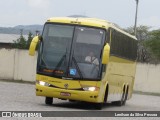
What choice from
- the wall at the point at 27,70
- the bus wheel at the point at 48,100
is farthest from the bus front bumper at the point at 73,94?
the wall at the point at 27,70

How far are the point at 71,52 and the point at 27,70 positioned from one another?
26.2m

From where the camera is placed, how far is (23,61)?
46656 millimetres

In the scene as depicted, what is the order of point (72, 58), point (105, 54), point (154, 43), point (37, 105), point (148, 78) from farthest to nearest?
point (154, 43) → point (148, 78) → point (37, 105) → point (72, 58) → point (105, 54)

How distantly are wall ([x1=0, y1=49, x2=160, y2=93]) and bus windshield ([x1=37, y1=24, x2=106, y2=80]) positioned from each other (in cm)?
2550

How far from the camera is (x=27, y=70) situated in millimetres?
46781

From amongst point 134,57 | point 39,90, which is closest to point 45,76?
point 39,90

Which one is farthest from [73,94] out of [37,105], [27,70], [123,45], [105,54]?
[27,70]

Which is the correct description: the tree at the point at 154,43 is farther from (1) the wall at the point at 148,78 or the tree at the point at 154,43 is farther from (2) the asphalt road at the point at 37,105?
(2) the asphalt road at the point at 37,105

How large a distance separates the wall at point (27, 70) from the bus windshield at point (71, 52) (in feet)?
83.7

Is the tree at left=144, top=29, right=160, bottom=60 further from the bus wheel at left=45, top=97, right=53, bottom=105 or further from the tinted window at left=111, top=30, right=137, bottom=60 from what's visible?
the bus wheel at left=45, top=97, right=53, bottom=105

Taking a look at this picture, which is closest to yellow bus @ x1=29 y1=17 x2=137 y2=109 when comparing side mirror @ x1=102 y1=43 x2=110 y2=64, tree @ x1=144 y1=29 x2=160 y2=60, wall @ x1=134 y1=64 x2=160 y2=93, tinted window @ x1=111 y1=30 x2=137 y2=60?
side mirror @ x1=102 y1=43 x2=110 y2=64

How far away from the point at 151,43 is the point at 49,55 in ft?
232

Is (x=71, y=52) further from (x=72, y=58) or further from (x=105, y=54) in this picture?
(x=105, y=54)

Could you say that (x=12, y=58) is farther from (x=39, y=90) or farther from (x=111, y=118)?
(x=111, y=118)
